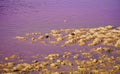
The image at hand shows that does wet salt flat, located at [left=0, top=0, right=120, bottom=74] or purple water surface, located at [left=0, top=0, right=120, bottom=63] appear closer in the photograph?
wet salt flat, located at [left=0, top=0, right=120, bottom=74]

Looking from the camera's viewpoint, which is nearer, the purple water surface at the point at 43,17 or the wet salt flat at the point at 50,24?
the wet salt flat at the point at 50,24

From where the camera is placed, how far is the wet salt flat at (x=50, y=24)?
1260cm

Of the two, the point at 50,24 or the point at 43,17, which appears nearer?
the point at 50,24

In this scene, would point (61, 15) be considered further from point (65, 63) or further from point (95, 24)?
point (65, 63)

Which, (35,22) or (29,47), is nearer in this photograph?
(29,47)

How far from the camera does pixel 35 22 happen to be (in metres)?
19.7

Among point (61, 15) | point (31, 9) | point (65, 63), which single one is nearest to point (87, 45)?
point (65, 63)

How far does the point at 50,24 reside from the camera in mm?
19188

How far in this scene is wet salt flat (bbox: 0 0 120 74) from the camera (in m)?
12.6

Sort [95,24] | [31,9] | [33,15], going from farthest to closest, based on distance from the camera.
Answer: [31,9]
[33,15]
[95,24]

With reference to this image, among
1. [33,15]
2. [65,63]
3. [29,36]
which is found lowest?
[65,63]

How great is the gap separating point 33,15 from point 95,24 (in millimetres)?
5981

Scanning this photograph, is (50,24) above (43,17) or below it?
below

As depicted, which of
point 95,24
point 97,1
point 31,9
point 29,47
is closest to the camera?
point 29,47
